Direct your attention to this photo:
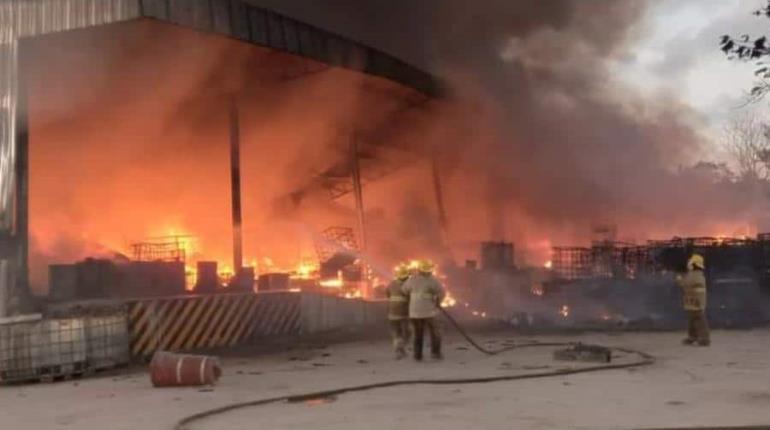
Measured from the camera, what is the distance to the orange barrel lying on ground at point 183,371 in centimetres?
965

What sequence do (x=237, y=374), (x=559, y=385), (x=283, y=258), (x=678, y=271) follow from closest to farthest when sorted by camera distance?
1. (x=559, y=385)
2. (x=237, y=374)
3. (x=678, y=271)
4. (x=283, y=258)

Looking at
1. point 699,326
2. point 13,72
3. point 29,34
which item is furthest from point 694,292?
point 13,72

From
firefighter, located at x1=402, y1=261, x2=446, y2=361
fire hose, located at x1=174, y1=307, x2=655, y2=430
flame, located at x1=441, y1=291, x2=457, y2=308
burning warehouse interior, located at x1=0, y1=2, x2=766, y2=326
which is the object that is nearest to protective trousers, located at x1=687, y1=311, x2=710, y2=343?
fire hose, located at x1=174, y1=307, x2=655, y2=430

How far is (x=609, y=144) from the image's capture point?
103 ft

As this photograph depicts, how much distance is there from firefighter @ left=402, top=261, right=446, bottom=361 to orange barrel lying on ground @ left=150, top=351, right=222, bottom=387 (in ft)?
10.7

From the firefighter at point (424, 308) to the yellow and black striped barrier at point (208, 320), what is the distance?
3.87 m

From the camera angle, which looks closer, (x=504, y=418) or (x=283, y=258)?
(x=504, y=418)

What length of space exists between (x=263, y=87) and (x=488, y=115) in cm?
872

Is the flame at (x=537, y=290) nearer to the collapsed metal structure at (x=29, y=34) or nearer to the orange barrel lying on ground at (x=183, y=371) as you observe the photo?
the collapsed metal structure at (x=29, y=34)

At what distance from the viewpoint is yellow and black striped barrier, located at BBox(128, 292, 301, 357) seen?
43.8 ft

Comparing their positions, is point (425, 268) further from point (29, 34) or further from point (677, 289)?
point (29, 34)

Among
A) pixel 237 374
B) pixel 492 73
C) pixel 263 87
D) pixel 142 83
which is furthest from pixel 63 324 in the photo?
pixel 492 73

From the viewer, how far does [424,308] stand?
12211 millimetres

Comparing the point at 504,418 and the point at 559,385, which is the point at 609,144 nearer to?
the point at 559,385
